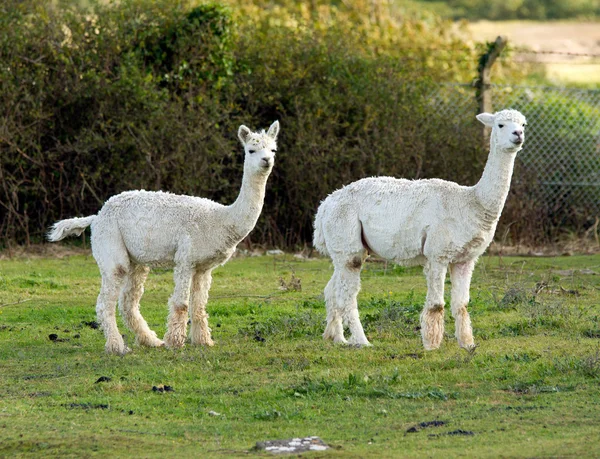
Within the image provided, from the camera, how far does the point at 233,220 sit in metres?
10.4

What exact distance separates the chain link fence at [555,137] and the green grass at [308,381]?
549 cm

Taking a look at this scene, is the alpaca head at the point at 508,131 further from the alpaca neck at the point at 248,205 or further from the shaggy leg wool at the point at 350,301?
the alpaca neck at the point at 248,205

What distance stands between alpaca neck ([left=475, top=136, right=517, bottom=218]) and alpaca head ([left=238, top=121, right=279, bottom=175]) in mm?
1986

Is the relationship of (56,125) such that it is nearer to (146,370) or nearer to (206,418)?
(146,370)

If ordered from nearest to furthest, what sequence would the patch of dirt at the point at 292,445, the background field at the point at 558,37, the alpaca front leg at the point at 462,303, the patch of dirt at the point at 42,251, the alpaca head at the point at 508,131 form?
1. the patch of dirt at the point at 292,445
2. the alpaca head at the point at 508,131
3. the alpaca front leg at the point at 462,303
4. the patch of dirt at the point at 42,251
5. the background field at the point at 558,37

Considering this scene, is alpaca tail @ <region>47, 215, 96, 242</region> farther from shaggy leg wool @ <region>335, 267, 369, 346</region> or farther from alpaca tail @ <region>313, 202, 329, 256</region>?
shaggy leg wool @ <region>335, 267, 369, 346</region>

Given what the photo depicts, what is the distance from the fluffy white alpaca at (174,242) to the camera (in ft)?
33.5

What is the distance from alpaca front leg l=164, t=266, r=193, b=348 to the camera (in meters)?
10.2

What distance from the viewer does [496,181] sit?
32.2 feet

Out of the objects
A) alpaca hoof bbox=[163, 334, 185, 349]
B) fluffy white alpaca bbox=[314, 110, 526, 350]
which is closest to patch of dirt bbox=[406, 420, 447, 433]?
fluffy white alpaca bbox=[314, 110, 526, 350]

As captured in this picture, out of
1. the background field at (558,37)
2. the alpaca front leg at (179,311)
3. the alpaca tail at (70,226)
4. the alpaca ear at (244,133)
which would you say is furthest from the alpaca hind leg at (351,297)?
the background field at (558,37)

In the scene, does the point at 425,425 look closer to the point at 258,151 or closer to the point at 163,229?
the point at 258,151

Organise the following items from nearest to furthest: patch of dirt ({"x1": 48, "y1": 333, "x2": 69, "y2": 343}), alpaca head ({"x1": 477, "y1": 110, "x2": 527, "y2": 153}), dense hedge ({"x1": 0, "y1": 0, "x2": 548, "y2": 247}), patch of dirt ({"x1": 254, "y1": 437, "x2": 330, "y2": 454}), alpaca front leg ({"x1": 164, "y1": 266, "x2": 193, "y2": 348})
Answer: patch of dirt ({"x1": 254, "y1": 437, "x2": 330, "y2": 454}) < alpaca head ({"x1": 477, "y1": 110, "x2": 527, "y2": 153}) < alpaca front leg ({"x1": 164, "y1": 266, "x2": 193, "y2": 348}) < patch of dirt ({"x1": 48, "y1": 333, "x2": 69, "y2": 343}) < dense hedge ({"x1": 0, "y1": 0, "x2": 548, "y2": 247})

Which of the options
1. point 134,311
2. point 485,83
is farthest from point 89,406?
point 485,83
